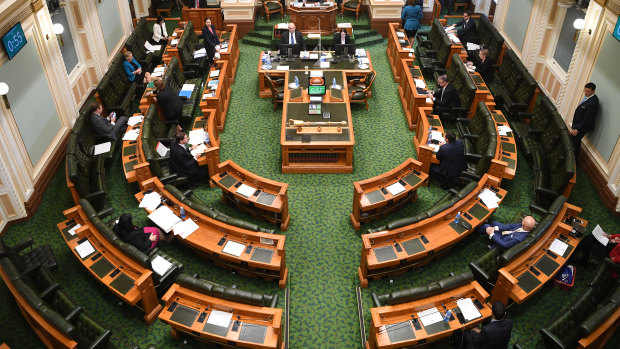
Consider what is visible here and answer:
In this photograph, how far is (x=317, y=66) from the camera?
12391 millimetres

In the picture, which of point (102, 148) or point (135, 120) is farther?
point (135, 120)

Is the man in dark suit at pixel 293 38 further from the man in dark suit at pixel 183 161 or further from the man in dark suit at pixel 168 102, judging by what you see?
the man in dark suit at pixel 183 161

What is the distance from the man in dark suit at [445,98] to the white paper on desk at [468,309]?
18.5ft

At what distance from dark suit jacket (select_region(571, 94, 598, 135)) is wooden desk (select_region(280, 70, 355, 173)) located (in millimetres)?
4431

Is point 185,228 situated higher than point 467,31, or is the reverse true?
point 467,31

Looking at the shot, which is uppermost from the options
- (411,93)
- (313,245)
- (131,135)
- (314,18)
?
(314,18)

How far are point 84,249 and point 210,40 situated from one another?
7849 mm

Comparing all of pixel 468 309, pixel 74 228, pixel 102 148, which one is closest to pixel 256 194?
pixel 74 228

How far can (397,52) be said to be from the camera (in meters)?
12.9

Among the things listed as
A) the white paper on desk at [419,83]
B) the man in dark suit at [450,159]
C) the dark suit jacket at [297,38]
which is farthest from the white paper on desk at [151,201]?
the dark suit jacket at [297,38]

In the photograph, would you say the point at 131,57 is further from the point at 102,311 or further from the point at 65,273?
the point at 102,311

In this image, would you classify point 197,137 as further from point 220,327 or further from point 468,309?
point 468,309

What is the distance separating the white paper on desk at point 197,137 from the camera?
9789 mm

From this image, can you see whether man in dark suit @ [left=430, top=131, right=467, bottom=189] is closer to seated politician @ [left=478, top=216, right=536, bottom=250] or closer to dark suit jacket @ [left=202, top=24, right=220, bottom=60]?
seated politician @ [left=478, top=216, right=536, bottom=250]
